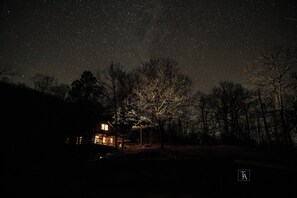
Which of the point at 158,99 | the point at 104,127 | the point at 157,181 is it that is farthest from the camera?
the point at 104,127

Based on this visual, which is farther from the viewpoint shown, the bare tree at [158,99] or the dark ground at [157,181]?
the bare tree at [158,99]

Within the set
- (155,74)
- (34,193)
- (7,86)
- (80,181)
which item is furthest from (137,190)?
(7,86)

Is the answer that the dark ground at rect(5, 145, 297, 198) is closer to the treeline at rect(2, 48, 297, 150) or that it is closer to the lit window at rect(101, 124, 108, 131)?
the treeline at rect(2, 48, 297, 150)

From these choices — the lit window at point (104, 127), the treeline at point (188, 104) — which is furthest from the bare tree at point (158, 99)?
the lit window at point (104, 127)

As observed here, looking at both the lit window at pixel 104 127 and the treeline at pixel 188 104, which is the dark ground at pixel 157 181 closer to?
the treeline at pixel 188 104

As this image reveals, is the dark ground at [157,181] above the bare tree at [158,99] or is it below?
below

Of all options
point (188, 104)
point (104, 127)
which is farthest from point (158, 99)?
point (104, 127)

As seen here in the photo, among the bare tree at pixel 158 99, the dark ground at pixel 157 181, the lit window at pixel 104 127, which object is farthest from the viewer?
the lit window at pixel 104 127

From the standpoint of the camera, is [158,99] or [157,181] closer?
[157,181]

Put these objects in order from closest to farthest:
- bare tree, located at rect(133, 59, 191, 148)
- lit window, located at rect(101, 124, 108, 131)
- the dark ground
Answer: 1. the dark ground
2. bare tree, located at rect(133, 59, 191, 148)
3. lit window, located at rect(101, 124, 108, 131)

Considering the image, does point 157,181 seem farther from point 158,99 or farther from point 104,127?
point 104,127

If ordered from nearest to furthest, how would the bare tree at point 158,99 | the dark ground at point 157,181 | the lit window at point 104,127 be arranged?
the dark ground at point 157,181, the bare tree at point 158,99, the lit window at point 104,127

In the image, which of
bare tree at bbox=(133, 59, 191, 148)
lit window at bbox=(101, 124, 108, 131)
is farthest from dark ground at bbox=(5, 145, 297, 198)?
lit window at bbox=(101, 124, 108, 131)

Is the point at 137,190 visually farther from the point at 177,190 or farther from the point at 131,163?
the point at 131,163
